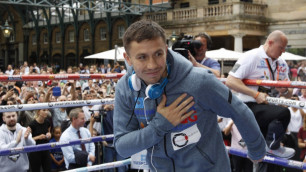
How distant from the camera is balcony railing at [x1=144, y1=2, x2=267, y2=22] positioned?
26.4 metres

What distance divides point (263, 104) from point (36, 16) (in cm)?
4481

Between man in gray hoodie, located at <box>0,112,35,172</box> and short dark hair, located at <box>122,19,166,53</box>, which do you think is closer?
short dark hair, located at <box>122,19,166,53</box>

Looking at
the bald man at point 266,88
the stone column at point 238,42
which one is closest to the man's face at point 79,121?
the bald man at point 266,88

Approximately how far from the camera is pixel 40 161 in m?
6.87

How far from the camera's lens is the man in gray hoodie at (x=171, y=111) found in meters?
2.21

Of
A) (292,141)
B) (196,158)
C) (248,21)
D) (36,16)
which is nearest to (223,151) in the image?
(196,158)

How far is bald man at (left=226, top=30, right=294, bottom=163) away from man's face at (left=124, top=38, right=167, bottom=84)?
5.94 ft

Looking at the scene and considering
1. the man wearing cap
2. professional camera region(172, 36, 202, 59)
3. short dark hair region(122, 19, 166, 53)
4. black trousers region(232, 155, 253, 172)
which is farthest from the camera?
black trousers region(232, 155, 253, 172)

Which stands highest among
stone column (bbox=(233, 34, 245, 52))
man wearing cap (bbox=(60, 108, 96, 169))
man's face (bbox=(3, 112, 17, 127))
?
stone column (bbox=(233, 34, 245, 52))

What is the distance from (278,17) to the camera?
27141mm

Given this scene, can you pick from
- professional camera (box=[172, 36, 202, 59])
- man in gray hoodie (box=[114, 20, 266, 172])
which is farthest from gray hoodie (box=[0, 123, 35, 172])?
man in gray hoodie (box=[114, 20, 266, 172])

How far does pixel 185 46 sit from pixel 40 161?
4050 mm

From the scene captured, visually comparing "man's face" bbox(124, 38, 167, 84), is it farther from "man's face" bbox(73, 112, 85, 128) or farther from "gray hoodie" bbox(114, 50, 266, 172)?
"man's face" bbox(73, 112, 85, 128)

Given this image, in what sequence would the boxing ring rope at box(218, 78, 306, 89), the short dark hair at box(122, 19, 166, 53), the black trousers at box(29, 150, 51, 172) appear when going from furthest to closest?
the black trousers at box(29, 150, 51, 172) < the boxing ring rope at box(218, 78, 306, 89) < the short dark hair at box(122, 19, 166, 53)
